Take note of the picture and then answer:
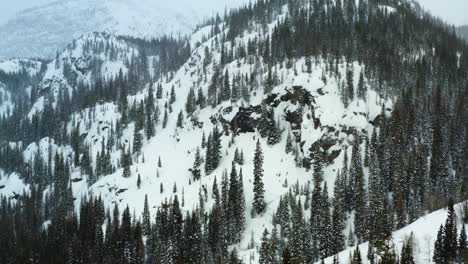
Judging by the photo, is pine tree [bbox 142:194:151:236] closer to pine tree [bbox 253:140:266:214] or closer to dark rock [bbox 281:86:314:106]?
pine tree [bbox 253:140:266:214]

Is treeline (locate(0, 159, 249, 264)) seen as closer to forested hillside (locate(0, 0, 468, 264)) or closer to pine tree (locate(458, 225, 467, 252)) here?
forested hillside (locate(0, 0, 468, 264))

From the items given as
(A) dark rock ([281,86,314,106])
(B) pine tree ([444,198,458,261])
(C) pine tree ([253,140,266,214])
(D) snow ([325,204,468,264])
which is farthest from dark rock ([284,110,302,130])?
(B) pine tree ([444,198,458,261])

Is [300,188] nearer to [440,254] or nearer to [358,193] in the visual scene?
[358,193]

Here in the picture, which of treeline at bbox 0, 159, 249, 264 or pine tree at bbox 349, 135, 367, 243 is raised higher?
pine tree at bbox 349, 135, 367, 243

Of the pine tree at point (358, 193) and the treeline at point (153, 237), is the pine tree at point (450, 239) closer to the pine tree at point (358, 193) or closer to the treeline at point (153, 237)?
the pine tree at point (358, 193)

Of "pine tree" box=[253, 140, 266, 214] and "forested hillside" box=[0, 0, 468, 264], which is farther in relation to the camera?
"pine tree" box=[253, 140, 266, 214]

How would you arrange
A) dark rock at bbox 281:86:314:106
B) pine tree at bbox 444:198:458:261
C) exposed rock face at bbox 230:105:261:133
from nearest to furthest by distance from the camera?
1. pine tree at bbox 444:198:458:261
2. dark rock at bbox 281:86:314:106
3. exposed rock face at bbox 230:105:261:133

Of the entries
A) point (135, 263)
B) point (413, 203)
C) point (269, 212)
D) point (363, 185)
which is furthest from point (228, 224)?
point (413, 203)

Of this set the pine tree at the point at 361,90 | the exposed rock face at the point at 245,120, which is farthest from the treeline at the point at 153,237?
the pine tree at the point at 361,90

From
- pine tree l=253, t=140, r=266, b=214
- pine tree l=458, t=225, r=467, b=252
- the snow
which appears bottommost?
pine tree l=253, t=140, r=266, b=214

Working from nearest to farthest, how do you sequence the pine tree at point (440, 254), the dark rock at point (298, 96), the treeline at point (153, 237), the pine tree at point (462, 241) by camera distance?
1. the pine tree at point (440, 254)
2. the pine tree at point (462, 241)
3. the treeline at point (153, 237)
4. the dark rock at point (298, 96)

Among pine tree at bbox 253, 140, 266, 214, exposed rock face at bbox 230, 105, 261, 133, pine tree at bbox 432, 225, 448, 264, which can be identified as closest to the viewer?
pine tree at bbox 432, 225, 448, 264
